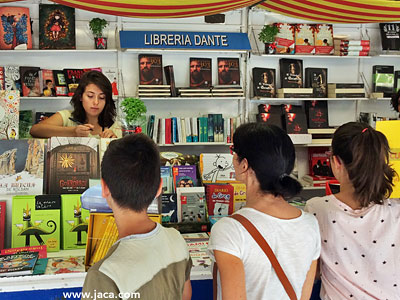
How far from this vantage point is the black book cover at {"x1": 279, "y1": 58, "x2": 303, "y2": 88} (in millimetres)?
5047

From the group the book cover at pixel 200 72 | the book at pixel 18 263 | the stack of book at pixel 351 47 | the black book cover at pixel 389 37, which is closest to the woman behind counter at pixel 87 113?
the book at pixel 18 263

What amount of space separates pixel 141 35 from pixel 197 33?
62 cm

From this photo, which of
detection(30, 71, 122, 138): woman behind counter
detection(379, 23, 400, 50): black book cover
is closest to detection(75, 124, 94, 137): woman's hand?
detection(30, 71, 122, 138): woman behind counter

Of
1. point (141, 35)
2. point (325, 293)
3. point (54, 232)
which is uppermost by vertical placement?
point (141, 35)

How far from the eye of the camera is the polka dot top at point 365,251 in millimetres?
1538

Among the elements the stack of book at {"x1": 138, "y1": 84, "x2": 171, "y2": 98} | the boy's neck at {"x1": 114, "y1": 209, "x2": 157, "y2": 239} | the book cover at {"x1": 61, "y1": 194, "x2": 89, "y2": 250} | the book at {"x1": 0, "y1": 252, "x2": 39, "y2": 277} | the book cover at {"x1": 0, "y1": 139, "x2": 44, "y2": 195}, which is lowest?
the book at {"x1": 0, "y1": 252, "x2": 39, "y2": 277}

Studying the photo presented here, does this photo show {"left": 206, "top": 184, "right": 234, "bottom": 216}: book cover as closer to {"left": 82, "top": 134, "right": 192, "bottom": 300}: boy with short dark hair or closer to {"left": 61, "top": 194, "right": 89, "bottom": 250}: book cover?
{"left": 61, "top": 194, "right": 89, "bottom": 250}: book cover

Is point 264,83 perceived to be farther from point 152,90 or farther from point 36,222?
point 36,222

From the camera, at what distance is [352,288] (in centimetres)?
154

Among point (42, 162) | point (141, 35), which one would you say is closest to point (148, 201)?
point (42, 162)

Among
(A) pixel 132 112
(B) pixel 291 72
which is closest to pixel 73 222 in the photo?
(A) pixel 132 112

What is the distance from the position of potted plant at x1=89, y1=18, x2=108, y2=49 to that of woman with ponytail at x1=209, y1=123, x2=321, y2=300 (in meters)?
3.46

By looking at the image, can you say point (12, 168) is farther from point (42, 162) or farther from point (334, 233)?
point (334, 233)

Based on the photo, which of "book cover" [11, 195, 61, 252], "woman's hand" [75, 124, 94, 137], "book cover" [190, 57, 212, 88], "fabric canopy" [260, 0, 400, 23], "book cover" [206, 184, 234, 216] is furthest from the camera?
"book cover" [190, 57, 212, 88]
